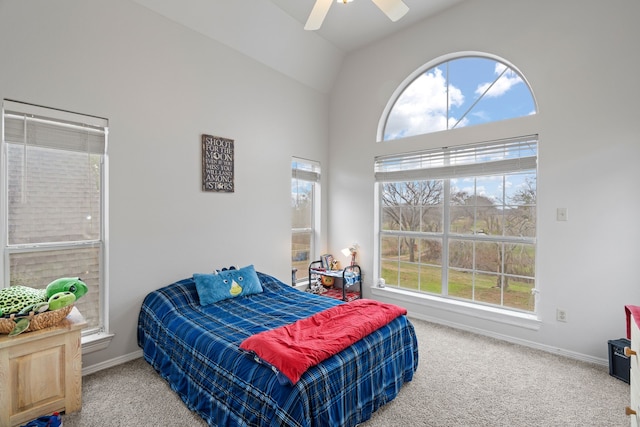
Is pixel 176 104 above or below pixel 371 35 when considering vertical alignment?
below

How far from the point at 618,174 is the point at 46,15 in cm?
461

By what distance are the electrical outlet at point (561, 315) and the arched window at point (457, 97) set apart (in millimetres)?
1899

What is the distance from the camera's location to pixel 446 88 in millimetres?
3584

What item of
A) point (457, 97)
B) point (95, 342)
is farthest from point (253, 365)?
point (457, 97)

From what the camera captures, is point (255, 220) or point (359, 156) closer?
point (255, 220)

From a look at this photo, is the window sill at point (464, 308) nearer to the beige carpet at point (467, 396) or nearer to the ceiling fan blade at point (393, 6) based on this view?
the beige carpet at point (467, 396)

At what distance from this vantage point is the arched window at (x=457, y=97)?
3143mm

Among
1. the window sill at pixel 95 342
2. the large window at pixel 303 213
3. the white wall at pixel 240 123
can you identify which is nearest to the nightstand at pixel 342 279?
the large window at pixel 303 213

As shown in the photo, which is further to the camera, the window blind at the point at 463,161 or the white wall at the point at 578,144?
the window blind at the point at 463,161

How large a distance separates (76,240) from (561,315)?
14.0 ft

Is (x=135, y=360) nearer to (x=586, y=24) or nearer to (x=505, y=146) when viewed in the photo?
(x=505, y=146)

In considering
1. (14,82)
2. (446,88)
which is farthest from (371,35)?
(14,82)

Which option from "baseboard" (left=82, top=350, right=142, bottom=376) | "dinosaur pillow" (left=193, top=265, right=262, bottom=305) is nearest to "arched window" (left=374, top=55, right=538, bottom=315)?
"dinosaur pillow" (left=193, top=265, right=262, bottom=305)

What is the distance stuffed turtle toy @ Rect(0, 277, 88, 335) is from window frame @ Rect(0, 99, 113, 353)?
1.16ft
